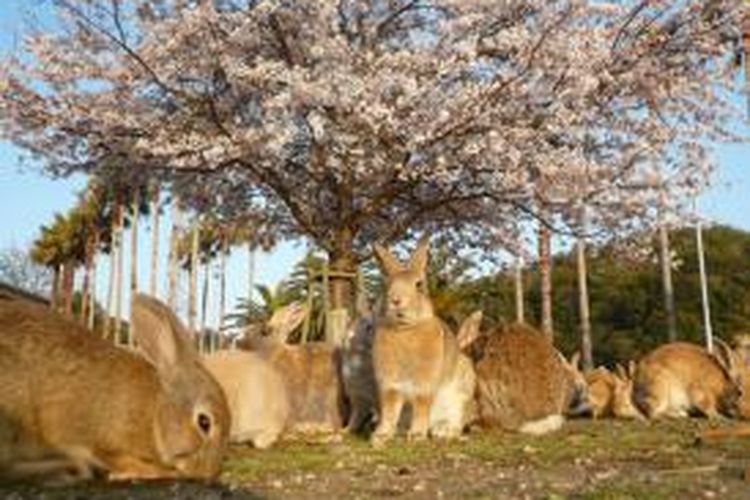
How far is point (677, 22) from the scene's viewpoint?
688 inches

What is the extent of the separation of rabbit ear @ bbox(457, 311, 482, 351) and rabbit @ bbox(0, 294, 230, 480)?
6219 millimetres

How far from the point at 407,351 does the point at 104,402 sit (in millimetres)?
4445

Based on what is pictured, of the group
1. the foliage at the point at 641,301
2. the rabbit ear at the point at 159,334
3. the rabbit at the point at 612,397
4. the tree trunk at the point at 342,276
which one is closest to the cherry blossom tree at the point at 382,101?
the tree trunk at the point at 342,276

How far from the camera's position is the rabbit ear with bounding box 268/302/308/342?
10.9 m

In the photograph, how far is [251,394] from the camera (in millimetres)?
8562

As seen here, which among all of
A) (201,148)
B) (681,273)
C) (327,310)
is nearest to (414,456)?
(327,310)

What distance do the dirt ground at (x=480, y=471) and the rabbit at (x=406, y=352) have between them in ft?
1.21

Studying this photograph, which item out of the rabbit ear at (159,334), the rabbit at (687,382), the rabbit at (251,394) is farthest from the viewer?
the rabbit at (687,382)

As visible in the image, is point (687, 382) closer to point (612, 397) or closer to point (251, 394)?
point (612, 397)

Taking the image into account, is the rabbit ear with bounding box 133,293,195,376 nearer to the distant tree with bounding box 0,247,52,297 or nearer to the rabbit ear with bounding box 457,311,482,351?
the rabbit ear with bounding box 457,311,482,351

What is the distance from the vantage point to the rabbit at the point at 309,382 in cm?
1017

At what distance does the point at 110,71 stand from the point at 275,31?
2853mm

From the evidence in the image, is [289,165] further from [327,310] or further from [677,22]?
[677,22]

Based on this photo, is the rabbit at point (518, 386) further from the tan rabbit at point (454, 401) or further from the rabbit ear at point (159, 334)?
the rabbit ear at point (159, 334)
